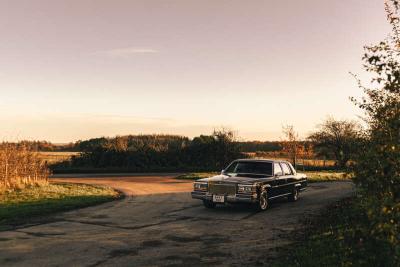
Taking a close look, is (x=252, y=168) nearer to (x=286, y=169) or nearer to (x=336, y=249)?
(x=286, y=169)

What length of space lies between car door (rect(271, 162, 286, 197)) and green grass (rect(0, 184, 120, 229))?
676 centimetres

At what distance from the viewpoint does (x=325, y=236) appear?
28.4ft

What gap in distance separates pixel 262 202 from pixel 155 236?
4.57 meters

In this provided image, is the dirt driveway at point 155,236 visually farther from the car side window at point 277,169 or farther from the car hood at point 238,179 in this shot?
the car side window at point 277,169

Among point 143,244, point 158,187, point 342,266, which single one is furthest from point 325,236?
point 158,187

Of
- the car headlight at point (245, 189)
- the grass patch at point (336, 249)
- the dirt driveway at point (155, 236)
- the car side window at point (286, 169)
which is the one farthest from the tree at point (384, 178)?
the car side window at point (286, 169)

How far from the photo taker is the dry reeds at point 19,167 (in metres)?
18.8

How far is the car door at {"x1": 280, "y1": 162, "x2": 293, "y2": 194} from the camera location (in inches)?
567

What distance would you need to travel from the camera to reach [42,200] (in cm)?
1552

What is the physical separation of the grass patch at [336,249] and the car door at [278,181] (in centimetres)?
378

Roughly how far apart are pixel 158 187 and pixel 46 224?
10.1m

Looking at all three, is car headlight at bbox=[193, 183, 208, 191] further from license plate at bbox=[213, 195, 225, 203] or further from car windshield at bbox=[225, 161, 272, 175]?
car windshield at bbox=[225, 161, 272, 175]

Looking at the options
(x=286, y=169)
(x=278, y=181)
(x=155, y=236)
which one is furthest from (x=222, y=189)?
(x=155, y=236)

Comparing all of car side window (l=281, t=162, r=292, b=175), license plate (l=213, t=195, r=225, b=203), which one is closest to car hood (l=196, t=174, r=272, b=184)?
license plate (l=213, t=195, r=225, b=203)
